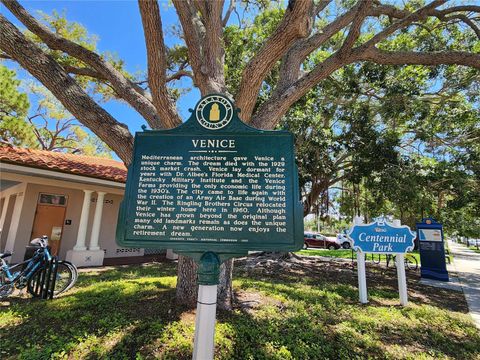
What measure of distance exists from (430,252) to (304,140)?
627 centimetres

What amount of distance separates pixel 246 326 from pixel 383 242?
3897mm

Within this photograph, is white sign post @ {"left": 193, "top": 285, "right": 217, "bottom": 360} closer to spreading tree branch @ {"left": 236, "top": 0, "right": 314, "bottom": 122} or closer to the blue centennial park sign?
spreading tree branch @ {"left": 236, "top": 0, "right": 314, "bottom": 122}

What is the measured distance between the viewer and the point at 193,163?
2727mm

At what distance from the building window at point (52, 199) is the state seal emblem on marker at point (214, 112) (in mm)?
10525

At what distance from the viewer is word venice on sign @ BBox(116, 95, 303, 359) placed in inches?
96.0

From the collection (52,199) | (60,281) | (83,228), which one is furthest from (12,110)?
(60,281)

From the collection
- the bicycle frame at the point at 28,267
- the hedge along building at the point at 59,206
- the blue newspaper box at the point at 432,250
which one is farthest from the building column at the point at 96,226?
the blue newspaper box at the point at 432,250

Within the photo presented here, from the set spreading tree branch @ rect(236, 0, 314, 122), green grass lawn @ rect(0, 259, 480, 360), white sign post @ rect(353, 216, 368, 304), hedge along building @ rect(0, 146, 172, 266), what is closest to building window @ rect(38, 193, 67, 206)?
hedge along building @ rect(0, 146, 172, 266)

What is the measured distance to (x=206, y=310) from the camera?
7.59ft

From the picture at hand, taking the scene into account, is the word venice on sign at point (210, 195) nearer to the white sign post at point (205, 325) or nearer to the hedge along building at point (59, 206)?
the white sign post at point (205, 325)

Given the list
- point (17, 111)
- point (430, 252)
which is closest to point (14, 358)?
point (430, 252)

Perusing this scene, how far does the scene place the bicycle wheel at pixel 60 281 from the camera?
5484 millimetres

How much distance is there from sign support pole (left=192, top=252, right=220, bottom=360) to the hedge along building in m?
8.30

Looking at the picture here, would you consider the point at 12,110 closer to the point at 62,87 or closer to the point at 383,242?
the point at 62,87
